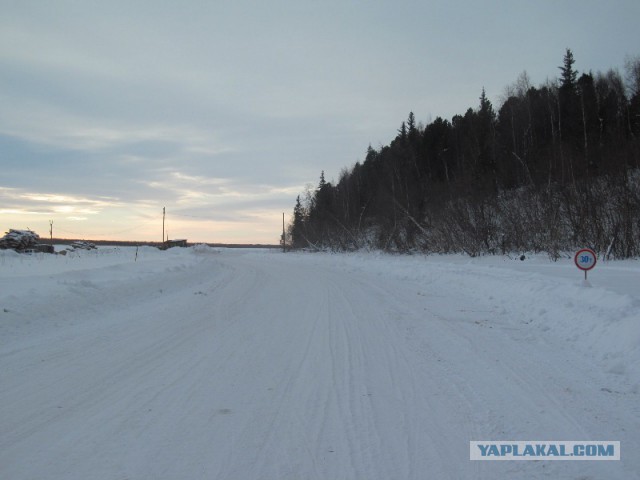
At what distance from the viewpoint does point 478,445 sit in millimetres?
3889

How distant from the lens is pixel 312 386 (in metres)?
5.37

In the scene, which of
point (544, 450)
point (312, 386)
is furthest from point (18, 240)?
point (544, 450)

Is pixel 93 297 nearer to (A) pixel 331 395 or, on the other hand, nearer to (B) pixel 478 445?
(A) pixel 331 395

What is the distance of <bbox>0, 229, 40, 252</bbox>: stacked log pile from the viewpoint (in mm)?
40344

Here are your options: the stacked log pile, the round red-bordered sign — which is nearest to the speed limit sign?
the round red-bordered sign

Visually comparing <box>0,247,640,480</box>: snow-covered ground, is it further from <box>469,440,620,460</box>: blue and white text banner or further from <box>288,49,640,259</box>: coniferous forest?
<box>288,49,640,259</box>: coniferous forest

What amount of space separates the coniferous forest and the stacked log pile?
3637 centimetres

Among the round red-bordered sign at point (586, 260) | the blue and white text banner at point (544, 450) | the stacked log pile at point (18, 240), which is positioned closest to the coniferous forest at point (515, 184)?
the round red-bordered sign at point (586, 260)

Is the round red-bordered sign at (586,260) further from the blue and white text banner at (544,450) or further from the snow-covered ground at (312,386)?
the blue and white text banner at (544,450)

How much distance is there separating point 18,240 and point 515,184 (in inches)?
1890

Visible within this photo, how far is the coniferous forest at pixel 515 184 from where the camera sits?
22.8 metres

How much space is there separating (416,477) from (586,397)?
9.53 feet

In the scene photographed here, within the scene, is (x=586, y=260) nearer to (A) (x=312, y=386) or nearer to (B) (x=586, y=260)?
(B) (x=586, y=260)

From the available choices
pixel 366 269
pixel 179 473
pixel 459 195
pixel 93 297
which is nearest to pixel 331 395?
pixel 179 473
